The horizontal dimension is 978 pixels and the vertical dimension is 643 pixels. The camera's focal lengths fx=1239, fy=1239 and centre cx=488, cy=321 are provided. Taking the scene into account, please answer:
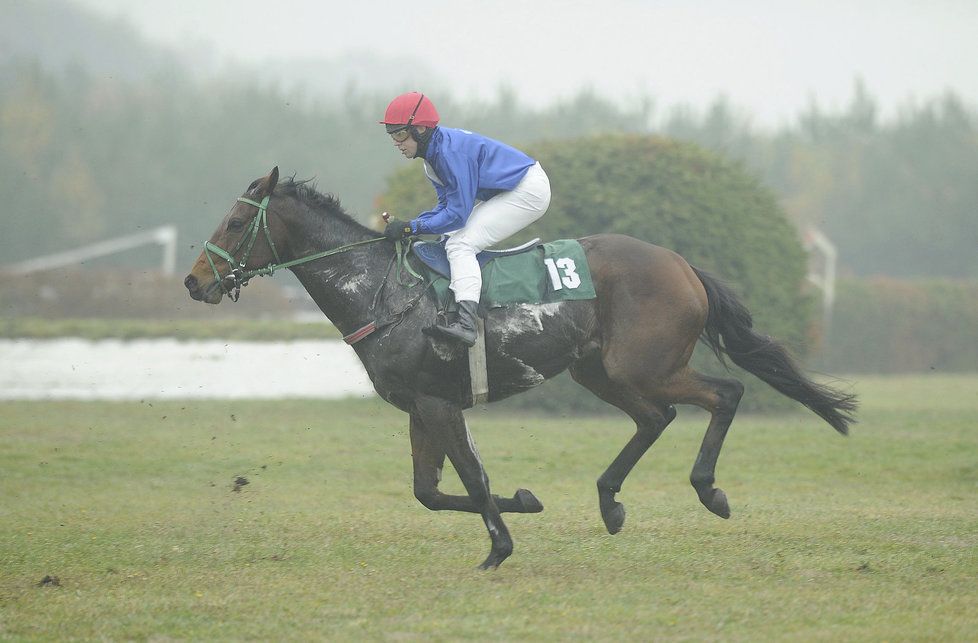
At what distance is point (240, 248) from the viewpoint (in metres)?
6.89

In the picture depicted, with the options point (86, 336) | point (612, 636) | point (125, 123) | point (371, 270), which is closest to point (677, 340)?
point (371, 270)

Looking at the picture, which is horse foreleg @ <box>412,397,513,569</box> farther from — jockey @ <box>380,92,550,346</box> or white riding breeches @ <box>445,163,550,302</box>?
white riding breeches @ <box>445,163,550,302</box>

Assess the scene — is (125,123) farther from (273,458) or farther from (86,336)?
(273,458)

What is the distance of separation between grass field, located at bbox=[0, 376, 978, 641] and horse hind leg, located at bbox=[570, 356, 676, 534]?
24 cm

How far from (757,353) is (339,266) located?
260cm

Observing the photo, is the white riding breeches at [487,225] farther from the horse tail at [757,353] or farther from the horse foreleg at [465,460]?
the horse tail at [757,353]

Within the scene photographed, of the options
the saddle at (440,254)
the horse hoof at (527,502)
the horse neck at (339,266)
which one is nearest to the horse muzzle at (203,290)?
the horse neck at (339,266)

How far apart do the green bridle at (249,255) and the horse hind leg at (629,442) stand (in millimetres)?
1313

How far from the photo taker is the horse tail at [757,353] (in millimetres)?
7477

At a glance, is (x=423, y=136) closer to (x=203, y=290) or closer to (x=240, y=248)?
(x=240, y=248)

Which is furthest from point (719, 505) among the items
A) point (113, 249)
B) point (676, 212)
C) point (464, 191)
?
point (113, 249)

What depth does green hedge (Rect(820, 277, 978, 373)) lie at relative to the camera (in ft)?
90.3

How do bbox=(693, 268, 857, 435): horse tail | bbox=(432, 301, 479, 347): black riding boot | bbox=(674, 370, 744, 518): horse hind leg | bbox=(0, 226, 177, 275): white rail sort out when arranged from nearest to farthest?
bbox=(432, 301, 479, 347): black riding boot, bbox=(674, 370, 744, 518): horse hind leg, bbox=(693, 268, 857, 435): horse tail, bbox=(0, 226, 177, 275): white rail

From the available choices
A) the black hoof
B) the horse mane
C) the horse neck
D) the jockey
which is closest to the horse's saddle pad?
the jockey
